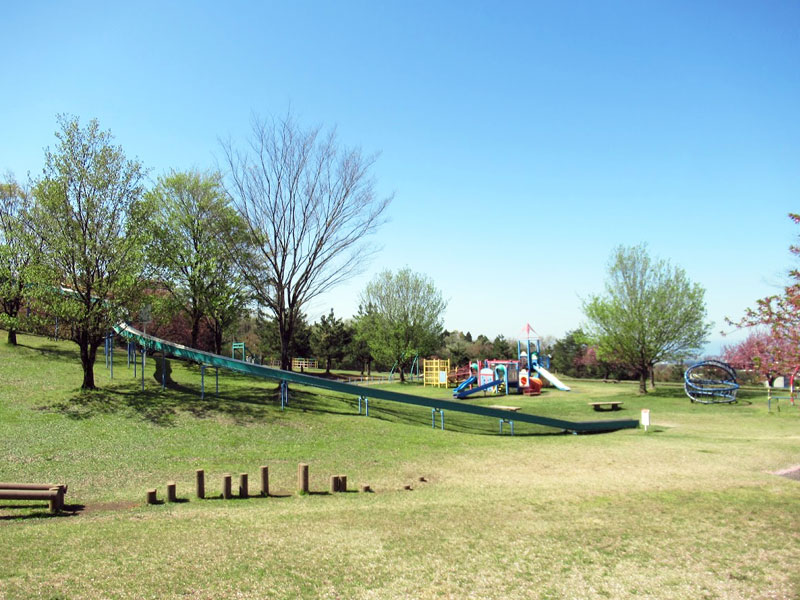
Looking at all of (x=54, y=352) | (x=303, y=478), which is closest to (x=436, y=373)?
(x=54, y=352)

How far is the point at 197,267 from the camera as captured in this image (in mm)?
31203

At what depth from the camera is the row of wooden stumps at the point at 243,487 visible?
9.90m

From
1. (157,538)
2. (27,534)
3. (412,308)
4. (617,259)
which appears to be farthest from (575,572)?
(412,308)

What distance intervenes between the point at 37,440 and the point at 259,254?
16273 millimetres

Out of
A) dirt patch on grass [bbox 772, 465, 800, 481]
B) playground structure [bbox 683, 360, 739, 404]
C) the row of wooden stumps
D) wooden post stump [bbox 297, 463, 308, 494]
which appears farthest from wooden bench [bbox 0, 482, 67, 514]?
playground structure [bbox 683, 360, 739, 404]

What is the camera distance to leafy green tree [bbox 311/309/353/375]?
5212 centimetres

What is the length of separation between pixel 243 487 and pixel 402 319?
132 ft

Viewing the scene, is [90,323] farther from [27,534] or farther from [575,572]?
[575,572]

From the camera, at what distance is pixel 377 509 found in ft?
31.8

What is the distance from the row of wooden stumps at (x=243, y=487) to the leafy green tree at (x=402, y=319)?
123 ft

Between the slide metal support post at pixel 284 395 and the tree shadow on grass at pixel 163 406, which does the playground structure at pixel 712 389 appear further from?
the tree shadow on grass at pixel 163 406

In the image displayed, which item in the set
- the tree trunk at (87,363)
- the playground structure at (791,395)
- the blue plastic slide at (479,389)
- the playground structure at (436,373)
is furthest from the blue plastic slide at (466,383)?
the tree trunk at (87,363)

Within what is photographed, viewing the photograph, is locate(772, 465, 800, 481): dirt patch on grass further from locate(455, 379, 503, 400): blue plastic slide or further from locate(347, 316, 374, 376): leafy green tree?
locate(347, 316, 374, 376): leafy green tree

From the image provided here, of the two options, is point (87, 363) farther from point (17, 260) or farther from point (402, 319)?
→ point (402, 319)
